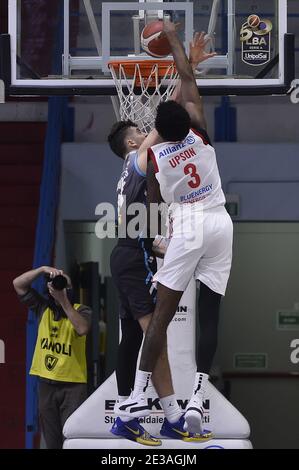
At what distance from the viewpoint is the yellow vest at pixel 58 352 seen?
8.42m

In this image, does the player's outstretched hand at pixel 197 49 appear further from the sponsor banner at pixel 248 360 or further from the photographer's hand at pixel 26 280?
the sponsor banner at pixel 248 360

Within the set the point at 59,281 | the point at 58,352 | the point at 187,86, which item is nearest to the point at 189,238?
the point at 187,86

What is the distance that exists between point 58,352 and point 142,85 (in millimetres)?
2574

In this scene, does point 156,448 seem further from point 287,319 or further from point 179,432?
point 287,319

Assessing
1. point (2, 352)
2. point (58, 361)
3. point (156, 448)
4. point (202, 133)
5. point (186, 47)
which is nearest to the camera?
point (202, 133)

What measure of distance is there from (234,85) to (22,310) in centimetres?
391

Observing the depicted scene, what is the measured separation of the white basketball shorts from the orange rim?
1.26 meters

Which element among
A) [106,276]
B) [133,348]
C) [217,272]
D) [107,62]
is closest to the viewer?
[217,272]

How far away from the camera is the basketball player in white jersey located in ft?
18.8

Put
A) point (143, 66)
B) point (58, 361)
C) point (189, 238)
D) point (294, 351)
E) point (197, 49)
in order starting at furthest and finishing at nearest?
1. point (294, 351)
2. point (58, 361)
3. point (143, 66)
4. point (197, 49)
5. point (189, 238)

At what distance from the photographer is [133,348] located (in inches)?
242

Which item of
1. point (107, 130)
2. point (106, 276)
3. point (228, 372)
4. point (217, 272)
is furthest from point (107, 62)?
point (228, 372)

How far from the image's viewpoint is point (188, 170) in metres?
5.79
